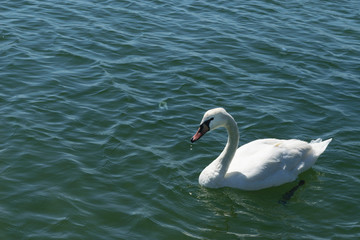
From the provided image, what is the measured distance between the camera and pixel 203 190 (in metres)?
11.8

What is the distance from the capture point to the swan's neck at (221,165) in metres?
11.7

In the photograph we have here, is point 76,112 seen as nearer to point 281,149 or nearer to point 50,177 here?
Result: point 50,177

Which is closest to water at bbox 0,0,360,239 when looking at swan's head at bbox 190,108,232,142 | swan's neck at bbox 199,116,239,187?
swan's neck at bbox 199,116,239,187

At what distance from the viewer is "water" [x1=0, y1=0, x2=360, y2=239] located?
10773 mm

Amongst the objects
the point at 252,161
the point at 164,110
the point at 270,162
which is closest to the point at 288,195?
the point at 270,162

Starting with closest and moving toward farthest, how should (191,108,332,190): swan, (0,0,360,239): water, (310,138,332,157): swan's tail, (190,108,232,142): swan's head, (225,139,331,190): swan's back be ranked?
(0,0,360,239): water
(190,108,232,142): swan's head
(191,108,332,190): swan
(225,139,331,190): swan's back
(310,138,332,157): swan's tail

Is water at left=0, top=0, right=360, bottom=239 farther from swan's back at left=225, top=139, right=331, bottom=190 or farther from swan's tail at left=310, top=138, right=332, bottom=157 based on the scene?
swan's tail at left=310, top=138, right=332, bottom=157

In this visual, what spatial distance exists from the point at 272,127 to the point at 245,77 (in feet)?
8.72

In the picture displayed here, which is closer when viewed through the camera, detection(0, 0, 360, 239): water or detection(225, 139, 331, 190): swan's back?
detection(0, 0, 360, 239): water

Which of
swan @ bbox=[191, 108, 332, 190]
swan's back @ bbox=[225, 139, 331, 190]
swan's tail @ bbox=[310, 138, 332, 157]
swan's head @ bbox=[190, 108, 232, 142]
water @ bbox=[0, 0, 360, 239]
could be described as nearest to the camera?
water @ bbox=[0, 0, 360, 239]

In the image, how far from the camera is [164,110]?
47.1 ft

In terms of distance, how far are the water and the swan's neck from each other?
25 cm

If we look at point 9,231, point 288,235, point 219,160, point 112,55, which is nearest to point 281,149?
point 219,160

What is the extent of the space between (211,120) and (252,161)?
131cm
